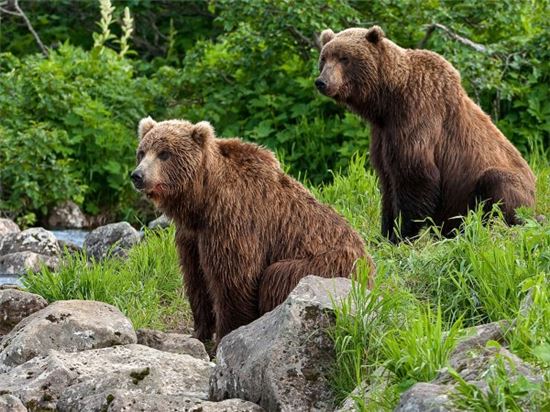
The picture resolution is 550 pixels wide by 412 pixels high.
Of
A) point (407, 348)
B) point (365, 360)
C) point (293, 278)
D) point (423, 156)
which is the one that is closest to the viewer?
point (407, 348)

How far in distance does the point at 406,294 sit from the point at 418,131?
2.71 meters

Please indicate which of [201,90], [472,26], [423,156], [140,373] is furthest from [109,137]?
[140,373]

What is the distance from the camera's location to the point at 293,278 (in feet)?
22.1

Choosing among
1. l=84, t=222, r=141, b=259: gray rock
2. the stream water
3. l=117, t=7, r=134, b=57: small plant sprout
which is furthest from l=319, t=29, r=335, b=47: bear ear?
l=117, t=7, r=134, b=57: small plant sprout

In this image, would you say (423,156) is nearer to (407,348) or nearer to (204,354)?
(204,354)

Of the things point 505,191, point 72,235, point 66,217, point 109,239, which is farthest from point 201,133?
point 66,217

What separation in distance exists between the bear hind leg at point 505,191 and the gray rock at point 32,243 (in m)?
3.42

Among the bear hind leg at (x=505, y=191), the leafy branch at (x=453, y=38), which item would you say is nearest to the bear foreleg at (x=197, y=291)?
the bear hind leg at (x=505, y=191)

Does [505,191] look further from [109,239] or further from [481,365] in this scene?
[481,365]

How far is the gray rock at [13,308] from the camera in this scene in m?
7.42

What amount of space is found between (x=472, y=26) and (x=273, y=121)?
214 cm

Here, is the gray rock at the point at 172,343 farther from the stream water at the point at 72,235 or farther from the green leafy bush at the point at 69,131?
the green leafy bush at the point at 69,131

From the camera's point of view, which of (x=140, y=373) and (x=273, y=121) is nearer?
(x=140, y=373)

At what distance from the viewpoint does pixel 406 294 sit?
5.99 m
